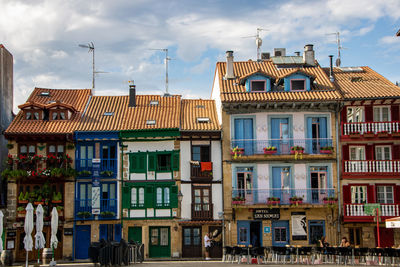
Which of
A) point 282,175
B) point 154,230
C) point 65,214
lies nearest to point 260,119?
point 282,175

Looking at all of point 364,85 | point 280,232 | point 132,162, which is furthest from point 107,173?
point 364,85

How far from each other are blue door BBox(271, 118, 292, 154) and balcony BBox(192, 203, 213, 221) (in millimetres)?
5713

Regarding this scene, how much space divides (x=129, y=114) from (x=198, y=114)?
4.70 meters

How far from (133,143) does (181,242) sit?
707cm

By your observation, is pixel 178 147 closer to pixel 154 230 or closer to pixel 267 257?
pixel 154 230

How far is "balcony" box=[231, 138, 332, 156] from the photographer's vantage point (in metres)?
36.1

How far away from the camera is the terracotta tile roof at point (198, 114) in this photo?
120 ft

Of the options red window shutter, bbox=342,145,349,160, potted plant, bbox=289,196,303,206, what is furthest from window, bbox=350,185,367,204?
Answer: potted plant, bbox=289,196,303,206

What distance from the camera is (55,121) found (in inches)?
1474

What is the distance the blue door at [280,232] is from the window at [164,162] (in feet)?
25.0

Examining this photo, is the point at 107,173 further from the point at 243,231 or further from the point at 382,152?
the point at 382,152

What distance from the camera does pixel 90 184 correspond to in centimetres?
3644

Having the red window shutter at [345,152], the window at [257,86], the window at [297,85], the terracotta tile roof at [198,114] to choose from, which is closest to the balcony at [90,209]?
the terracotta tile roof at [198,114]

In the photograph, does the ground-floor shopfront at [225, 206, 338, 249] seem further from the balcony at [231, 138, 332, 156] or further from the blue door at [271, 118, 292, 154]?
the blue door at [271, 118, 292, 154]
